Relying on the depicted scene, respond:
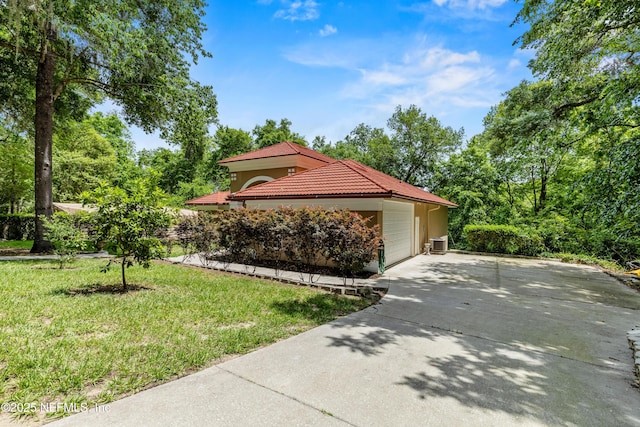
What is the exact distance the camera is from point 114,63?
10938mm

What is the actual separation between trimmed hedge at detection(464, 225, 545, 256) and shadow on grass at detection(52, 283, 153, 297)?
56.0ft

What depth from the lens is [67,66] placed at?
43.1 ft

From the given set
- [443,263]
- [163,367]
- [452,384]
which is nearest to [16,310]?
[163,367]

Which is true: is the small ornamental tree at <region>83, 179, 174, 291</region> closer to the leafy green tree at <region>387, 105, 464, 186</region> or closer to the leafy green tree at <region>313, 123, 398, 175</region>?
the leafy green tree at <region>387, 105, 464, 186</region>

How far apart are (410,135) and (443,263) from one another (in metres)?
17.4

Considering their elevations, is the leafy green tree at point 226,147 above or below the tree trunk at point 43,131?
above

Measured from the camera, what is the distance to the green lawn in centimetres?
322

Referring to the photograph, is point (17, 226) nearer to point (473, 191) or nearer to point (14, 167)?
point (14, 167)

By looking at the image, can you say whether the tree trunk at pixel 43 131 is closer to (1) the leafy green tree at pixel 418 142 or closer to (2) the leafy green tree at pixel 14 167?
(2) the leafy green tree at pixel 14 167

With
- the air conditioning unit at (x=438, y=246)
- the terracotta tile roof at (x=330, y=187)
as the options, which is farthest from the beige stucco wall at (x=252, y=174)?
the air conditioning unit at (x=438, y=246)

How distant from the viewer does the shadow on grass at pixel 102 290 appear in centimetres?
671

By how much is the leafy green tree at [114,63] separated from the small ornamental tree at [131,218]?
705cm

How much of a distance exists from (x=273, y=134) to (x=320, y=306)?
31564 millimetres

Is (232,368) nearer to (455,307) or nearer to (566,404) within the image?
(566,404)
